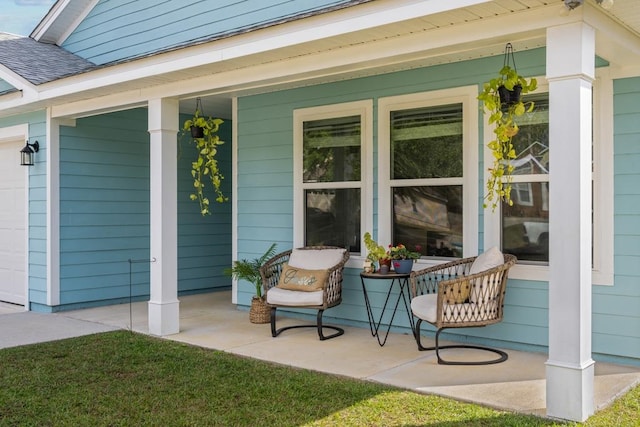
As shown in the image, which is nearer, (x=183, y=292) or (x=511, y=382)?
(x=511, y=382)

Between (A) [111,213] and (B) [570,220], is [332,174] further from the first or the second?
(B) [570,220]

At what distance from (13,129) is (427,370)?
5.87 m

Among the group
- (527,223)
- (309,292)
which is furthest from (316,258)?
(527,223)

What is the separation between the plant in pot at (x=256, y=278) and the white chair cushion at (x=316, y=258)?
540mm

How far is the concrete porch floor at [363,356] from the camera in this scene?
4.04 m

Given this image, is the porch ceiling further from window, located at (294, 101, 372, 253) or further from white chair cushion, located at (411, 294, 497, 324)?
white chair cushion, located at (411, 294, 497, 324)

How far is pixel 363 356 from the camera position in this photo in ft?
16.3

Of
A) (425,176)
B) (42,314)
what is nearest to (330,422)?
(425,176)

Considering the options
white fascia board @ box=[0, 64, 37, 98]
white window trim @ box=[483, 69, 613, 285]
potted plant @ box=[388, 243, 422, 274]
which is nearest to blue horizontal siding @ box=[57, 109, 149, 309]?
white fascia board @ box=[0, 64, 37, 98]

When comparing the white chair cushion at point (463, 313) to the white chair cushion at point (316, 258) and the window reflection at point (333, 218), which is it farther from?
the window reflection at point (333, 218)

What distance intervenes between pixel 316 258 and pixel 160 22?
3.81 m

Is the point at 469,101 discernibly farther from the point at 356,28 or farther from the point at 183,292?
the point at 183,292

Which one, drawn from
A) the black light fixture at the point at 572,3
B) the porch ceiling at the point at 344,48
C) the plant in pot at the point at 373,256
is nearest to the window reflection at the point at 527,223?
the plant in pot at the point at 373,256

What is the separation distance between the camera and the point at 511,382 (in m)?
4.22
